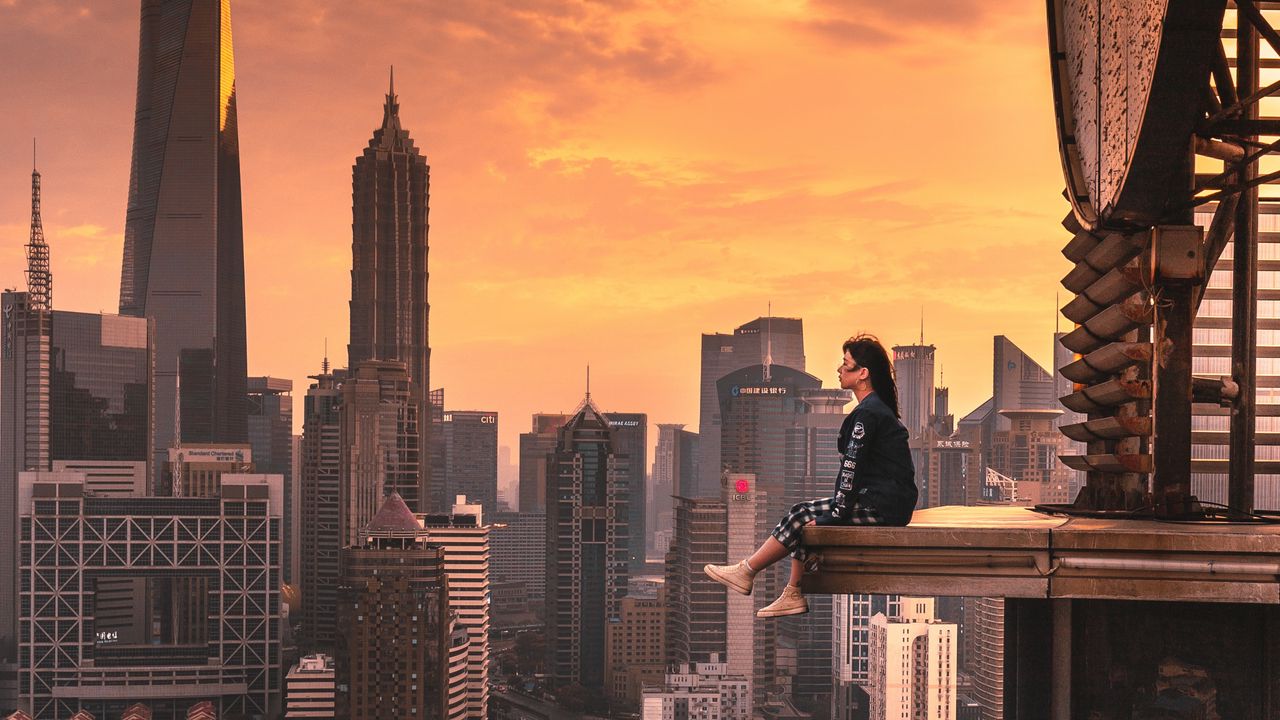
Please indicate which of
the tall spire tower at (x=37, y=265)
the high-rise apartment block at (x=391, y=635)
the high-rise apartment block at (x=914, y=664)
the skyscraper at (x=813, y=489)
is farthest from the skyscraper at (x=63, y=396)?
the high-rise apartment block at (x=914, y=664)

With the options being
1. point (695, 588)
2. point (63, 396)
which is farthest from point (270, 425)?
point (695, 588)

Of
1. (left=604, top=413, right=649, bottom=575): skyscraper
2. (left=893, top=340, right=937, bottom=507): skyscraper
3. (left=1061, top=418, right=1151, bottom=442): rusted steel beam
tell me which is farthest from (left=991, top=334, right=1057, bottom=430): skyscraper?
(left=1061, top=418, right=1151, bottom=442): rusted steel beam

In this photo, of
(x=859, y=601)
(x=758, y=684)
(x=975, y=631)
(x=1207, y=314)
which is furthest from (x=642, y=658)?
(x=1207, y=314)

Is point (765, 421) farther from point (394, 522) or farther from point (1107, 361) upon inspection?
point (1107, 361)

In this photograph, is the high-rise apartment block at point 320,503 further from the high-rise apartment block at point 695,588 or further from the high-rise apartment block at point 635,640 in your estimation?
the high-rise apartment block at point 695,588

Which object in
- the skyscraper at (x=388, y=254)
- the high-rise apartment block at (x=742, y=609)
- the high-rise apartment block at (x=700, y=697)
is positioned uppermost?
the skyscraper at (x=388, y=254)

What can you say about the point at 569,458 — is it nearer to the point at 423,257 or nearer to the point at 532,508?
the point at 532,508
